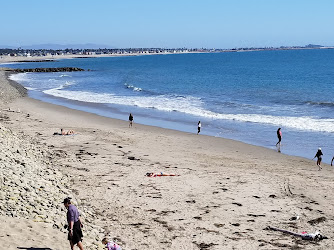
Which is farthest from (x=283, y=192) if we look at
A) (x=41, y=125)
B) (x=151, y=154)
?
(x=41, y=125)

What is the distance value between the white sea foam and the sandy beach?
760 cm

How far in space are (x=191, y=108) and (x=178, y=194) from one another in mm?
24261

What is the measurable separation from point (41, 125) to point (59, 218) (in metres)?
16.5

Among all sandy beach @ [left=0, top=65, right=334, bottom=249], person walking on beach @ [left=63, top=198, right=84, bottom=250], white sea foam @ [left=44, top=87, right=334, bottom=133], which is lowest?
sandy beach @ [left=0, top=65, right=334, bottom=249]

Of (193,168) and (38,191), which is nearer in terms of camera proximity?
(38,191)

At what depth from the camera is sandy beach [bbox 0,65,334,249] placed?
35.4 ft

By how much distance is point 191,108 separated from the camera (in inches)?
1503

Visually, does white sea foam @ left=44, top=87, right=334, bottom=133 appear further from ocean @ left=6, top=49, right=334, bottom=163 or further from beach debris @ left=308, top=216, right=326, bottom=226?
beach debris @ left=308, top=216, right=326, bottom=226

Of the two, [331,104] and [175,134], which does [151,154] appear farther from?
[331,104]

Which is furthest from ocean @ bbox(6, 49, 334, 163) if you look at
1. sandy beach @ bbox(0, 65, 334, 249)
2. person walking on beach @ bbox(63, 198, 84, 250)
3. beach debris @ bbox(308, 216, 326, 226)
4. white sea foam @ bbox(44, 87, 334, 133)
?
person walking on beach @ bbox(63, 198, 84, 250)

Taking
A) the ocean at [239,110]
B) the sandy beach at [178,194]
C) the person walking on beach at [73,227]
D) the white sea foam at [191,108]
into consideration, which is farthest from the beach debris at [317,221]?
the white sea foam at [191,108]

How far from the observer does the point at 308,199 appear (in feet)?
45.5

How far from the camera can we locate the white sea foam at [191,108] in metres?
28.7

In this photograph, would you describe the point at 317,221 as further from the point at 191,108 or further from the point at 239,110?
the point at 191,108
